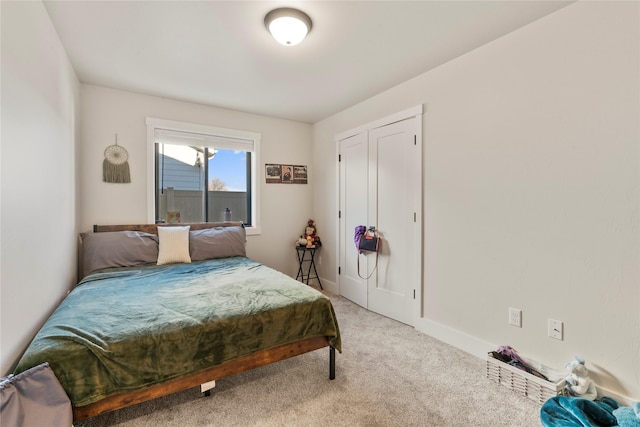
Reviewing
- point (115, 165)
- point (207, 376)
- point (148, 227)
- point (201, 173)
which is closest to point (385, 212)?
point (207, 376)

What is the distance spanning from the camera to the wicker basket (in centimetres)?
167

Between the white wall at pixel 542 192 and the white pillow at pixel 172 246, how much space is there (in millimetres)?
2482

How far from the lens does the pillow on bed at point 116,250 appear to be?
2.63 m

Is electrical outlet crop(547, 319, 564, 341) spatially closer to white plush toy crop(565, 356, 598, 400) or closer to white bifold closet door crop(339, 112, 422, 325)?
white plush toy crop(565, 356, 598, 400)

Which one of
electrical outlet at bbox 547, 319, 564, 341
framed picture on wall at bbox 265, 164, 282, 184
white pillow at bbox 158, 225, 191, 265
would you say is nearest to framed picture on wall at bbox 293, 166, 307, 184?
framed picture on wall at bbox 265, 164, 282, 184

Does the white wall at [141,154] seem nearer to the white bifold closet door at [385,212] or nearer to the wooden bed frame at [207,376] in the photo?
the white bifold closet door at [385,212]

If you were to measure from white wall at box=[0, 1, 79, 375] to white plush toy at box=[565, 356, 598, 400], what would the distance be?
2.91 metres

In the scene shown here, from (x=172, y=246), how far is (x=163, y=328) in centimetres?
167

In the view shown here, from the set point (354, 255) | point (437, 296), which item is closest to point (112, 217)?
point (354, 255)

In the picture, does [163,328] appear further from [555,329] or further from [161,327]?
[555,329]

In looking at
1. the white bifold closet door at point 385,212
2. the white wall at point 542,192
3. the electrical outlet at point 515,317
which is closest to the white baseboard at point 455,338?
the white wall at point 542,192

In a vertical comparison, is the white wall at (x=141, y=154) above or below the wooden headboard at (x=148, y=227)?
above

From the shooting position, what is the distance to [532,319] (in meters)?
1.98

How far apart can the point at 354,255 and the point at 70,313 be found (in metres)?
2.68
